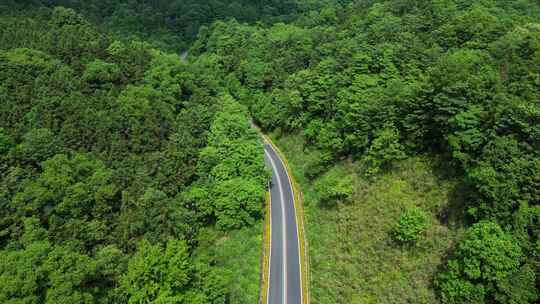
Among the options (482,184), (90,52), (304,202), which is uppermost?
(90,52)

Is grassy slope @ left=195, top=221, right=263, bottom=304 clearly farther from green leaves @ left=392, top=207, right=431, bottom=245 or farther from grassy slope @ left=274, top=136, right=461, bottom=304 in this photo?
green leaves @ left=392, top=207, right=431, bottom=245

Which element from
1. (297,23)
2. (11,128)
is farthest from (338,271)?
(297,23)

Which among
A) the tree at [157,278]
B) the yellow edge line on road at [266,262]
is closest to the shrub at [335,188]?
the yellow edge line on road at [266,262]

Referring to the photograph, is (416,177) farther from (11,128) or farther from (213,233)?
(11,128)

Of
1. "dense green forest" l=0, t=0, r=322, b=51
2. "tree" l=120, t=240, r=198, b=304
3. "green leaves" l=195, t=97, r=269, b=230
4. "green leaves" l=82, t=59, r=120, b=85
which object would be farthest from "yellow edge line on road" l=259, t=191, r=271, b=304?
"dense green forest" l=0, t=0, r=322, b=51

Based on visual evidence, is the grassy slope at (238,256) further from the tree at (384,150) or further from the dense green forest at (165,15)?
the dense green forest at (165,15)
